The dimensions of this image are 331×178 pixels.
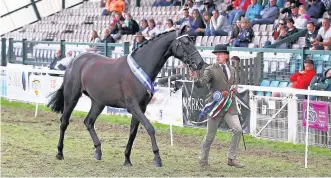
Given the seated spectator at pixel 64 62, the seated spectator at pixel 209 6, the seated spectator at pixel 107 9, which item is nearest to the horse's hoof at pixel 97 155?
the seated spectator at pixel 64 62

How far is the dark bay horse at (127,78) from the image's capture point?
38.9ft

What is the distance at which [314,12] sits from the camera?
20.3 meters

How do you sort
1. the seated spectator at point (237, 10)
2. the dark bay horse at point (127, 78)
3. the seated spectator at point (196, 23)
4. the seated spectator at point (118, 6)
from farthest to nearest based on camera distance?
the seated spectator at point (118, 6) → the seated spectator at point (196, 23) → the seated spectator at point (237, 10) → the dark bay horse at point (127, 78)

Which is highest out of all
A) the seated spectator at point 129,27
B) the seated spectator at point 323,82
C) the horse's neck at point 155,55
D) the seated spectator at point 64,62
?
the seated spectator at point 129,27

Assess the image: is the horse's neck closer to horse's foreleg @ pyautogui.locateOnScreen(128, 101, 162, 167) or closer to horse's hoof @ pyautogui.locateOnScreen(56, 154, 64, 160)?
horse's foreleg @ pyautogui.locateOnScreen(128, 101, 162, 167)

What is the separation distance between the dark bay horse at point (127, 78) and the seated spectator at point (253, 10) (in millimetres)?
9540

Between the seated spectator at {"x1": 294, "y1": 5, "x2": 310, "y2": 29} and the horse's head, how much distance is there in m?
8.19

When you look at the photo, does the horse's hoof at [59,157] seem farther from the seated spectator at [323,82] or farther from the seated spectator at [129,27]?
the seated spectator at [129,27]

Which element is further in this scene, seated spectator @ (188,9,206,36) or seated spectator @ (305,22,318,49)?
seated spectator @ (188,9,206,36)

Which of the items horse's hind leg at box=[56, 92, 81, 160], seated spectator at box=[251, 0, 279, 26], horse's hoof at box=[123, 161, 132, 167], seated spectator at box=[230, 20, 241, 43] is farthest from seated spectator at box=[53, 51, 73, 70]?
horse's hoof at box=[123, 161, 132, 167]

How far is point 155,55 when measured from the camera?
39.8 ft

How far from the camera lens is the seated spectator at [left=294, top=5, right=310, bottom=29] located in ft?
64.1

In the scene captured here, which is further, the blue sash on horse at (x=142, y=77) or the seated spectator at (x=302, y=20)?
the seated spectator at (x=302, y=20)

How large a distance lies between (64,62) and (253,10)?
5393 millimetres
